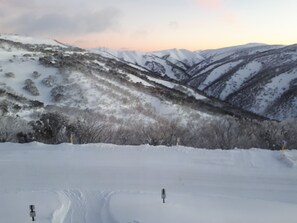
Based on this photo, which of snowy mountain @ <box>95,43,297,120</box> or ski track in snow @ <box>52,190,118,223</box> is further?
snowy mountain @ <box>95,43,297,120</box>

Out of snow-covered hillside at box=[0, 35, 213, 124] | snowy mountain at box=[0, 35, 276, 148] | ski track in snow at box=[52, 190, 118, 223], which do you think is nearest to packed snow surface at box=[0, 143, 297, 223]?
ski track in snow at box=[52, 190, 118, 223]

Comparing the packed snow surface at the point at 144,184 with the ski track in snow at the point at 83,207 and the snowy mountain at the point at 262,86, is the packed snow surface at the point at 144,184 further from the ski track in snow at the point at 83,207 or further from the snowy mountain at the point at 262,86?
the snowy mountain at the point at 262,86

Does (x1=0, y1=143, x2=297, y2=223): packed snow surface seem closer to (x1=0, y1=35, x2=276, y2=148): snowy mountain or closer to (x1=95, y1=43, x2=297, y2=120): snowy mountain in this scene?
(x1=0, y1=35, x2=276, y2=148): snowy mountain

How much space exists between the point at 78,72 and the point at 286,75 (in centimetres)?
6776

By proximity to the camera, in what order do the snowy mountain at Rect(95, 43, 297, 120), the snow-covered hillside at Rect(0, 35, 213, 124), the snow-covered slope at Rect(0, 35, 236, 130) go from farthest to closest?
1. the snowy mountain at Rect(95, 43, 297, 120)
2. the snow-covered hillside at Rect(0, 35, 213, 124)
3. the snow-covered slope at Rect(0, 35, 236, 130)

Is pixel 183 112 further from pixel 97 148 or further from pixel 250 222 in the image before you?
pixel 250 222

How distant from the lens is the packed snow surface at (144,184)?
37.6 ft

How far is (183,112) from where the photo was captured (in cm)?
4922

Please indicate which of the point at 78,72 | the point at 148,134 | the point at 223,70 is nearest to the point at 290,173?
the point at 148,134

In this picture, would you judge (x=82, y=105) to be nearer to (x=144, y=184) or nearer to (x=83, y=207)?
(x=144, y=184)

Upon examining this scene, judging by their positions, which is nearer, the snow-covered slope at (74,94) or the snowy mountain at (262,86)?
the snow-covered slope at (74,94)

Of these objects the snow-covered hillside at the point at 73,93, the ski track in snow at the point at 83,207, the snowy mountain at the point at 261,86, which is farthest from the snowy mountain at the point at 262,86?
the ski track in snow at the point at 83,207

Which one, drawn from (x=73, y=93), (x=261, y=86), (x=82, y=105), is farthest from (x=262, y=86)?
(x=82, y=105)

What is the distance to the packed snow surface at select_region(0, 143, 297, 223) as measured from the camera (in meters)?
11.4
